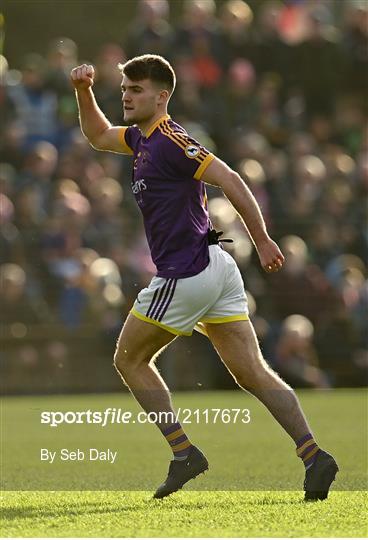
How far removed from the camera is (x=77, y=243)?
555 inches

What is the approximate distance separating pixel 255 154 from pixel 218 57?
1.26m

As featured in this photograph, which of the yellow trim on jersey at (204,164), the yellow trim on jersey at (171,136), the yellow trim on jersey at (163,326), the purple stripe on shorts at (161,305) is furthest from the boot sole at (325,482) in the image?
the yellow trim on jersey at (171,136)

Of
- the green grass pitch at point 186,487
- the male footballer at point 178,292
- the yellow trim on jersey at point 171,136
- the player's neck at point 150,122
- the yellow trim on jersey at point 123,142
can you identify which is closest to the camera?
the green grass pitch at point 186,487

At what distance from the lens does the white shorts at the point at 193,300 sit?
20.9 feet

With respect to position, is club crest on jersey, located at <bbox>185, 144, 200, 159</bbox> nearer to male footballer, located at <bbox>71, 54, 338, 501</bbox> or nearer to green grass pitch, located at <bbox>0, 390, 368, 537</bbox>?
male footballer, located at <bbox>71, 54, 338, 501</bbox>

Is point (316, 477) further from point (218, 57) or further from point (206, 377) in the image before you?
point (218, 57)

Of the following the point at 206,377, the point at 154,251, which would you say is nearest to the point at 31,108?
the point at 206,377

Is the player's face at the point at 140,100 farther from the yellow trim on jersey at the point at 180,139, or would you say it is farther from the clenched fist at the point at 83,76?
the clenched fist at the point at 83,76

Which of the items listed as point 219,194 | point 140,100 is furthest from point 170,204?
point 219,194

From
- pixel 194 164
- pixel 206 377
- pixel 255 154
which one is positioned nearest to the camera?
pixel 194 164

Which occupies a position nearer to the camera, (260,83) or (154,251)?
(154,251)

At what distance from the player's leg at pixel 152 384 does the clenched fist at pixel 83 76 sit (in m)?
1.17

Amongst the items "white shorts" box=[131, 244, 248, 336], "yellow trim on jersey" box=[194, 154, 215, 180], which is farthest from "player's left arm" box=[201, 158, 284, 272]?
"white shorts" box=[131, 244, 248, 336]

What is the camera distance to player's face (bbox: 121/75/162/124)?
6.42 metres
